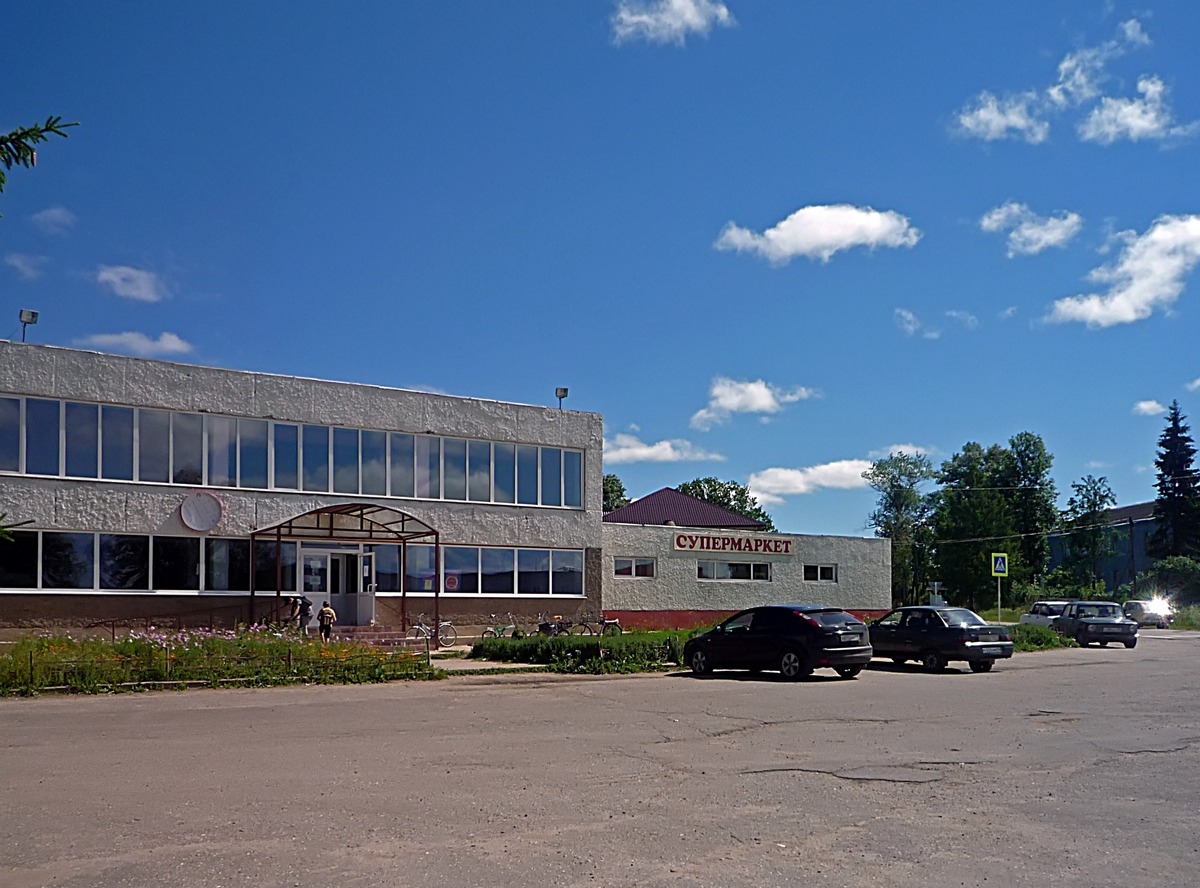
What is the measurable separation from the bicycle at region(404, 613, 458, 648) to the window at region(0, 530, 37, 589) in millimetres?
8996

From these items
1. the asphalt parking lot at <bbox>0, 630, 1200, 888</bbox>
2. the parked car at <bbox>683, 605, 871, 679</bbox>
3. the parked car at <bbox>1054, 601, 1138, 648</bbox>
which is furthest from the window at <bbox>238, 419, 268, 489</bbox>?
the parked car at <bbox>1054, 601, 1138, 648</bbox>

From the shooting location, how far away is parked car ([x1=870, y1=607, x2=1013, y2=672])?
2472cm

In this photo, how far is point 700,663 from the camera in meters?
23.4

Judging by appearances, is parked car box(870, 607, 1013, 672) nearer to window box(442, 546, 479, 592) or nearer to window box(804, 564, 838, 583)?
window box(442, 546, 479, 592)

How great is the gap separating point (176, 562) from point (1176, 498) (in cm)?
8275

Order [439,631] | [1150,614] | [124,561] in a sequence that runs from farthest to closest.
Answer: [1150,614] → [439,631] → [124,561]

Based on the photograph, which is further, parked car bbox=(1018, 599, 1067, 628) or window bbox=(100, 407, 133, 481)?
parked car bbox=(1018, 599, 1067, 628)

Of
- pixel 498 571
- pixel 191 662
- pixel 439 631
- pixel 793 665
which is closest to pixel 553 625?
pixel 498 571

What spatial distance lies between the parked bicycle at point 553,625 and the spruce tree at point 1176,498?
7032 cm

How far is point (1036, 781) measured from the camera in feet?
33.3

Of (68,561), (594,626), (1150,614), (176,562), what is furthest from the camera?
(1150,614)

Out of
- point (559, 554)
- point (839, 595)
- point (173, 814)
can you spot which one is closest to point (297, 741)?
point (173, 814)

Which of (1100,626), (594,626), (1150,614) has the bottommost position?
(1150,614)

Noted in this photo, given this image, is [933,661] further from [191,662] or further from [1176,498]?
[1176,498]
